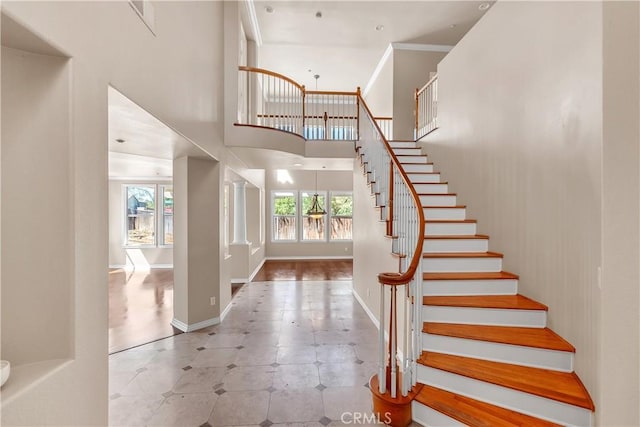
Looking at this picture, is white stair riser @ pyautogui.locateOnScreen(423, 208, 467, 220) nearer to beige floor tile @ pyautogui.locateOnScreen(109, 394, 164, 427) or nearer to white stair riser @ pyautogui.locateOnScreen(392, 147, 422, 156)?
white stair riser @ pyautogui.locateOnScreen(392, 147, 422, 156)

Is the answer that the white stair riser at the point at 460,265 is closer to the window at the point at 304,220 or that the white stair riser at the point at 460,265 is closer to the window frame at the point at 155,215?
the window at the point at 304,220

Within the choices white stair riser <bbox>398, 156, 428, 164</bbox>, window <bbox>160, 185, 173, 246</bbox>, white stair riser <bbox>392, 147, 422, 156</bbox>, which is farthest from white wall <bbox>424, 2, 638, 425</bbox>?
window <bbox>160, 185, 173, 246</bbox>

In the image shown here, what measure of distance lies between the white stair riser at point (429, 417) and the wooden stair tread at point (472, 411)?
28 millimetres

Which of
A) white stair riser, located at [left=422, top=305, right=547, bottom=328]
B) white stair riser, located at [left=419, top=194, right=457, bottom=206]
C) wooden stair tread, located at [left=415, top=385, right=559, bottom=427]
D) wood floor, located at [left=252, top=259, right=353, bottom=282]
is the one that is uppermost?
white stair riser, located at [left=419, top=194, right=457, bottom=206]

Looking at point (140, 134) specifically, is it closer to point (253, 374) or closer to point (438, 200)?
point (253, 374)

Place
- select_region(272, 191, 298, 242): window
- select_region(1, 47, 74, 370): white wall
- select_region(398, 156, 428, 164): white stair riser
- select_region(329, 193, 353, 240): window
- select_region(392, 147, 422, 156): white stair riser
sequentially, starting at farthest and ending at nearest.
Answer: select_region(329, 193, 353, 240): window
select_region(272, 191, 298, 242): window
select_region(392, 147, 422, 156): white stair riser
select_region(398, 156, 428, 164): white stair riser
select_region(1, 47, 74, 370): white wall

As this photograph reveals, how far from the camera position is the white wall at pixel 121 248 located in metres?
8.77

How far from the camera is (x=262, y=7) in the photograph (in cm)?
589

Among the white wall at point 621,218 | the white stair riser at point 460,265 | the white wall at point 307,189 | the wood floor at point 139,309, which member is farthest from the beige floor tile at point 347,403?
the white wall at point 307,189

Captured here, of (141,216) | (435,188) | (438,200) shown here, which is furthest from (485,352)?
(141,216)

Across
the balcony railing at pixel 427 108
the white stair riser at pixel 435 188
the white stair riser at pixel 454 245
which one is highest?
the balcony railing at pixel 427 108

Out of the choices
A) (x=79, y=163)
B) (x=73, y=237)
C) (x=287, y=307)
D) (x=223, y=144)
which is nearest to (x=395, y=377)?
A: (x=73, y=237)

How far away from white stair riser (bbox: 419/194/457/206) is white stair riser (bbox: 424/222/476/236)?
1.88 ft

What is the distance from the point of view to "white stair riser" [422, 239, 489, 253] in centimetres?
357
